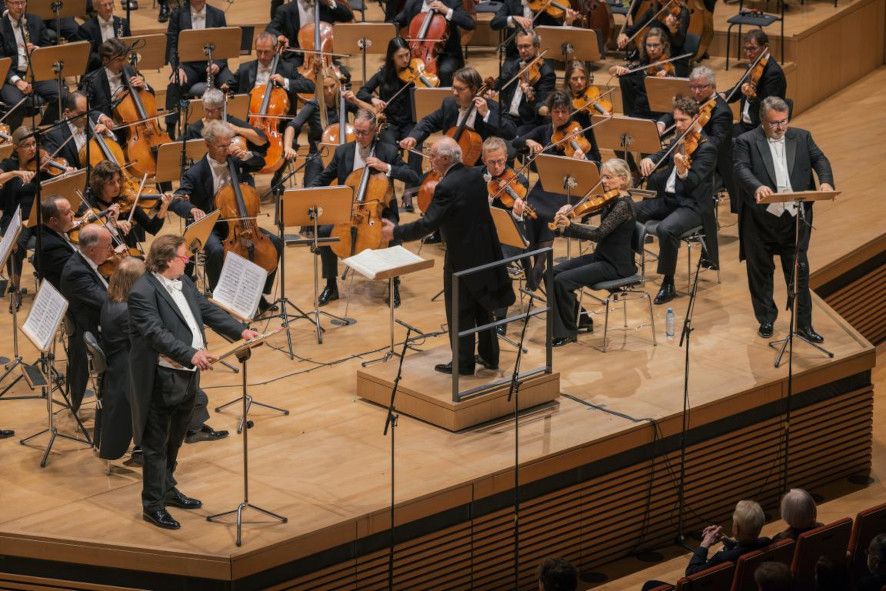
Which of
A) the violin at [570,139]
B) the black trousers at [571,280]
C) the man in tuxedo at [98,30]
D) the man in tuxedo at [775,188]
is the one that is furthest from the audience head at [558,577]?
the man in tuxedo at [98,30]

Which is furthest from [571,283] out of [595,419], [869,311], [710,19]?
[710,19]

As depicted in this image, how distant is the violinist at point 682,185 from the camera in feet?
28.6

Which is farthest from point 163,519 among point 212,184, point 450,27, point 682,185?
point 450,27

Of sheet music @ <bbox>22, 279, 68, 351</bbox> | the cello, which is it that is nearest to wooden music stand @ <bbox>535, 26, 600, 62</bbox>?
the cello

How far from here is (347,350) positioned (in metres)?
8.30

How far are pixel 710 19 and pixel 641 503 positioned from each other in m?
5.43

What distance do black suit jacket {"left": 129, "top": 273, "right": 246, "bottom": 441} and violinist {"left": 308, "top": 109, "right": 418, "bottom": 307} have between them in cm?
260

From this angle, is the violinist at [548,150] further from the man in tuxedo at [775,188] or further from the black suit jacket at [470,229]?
the black suit jacket at [470,229]

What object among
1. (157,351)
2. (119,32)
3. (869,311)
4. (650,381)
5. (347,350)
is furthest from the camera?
(119,32)

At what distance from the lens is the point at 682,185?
8773 mm

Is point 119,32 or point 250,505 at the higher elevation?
point 119,32

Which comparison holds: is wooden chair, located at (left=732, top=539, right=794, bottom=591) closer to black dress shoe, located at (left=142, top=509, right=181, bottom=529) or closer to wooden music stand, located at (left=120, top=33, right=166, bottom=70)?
black dress shoe, located at (left=142, top=509, right=181, bottom=529)

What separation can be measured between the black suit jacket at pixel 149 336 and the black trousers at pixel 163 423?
4 centimetres

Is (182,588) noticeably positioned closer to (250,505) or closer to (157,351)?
(250,505)
